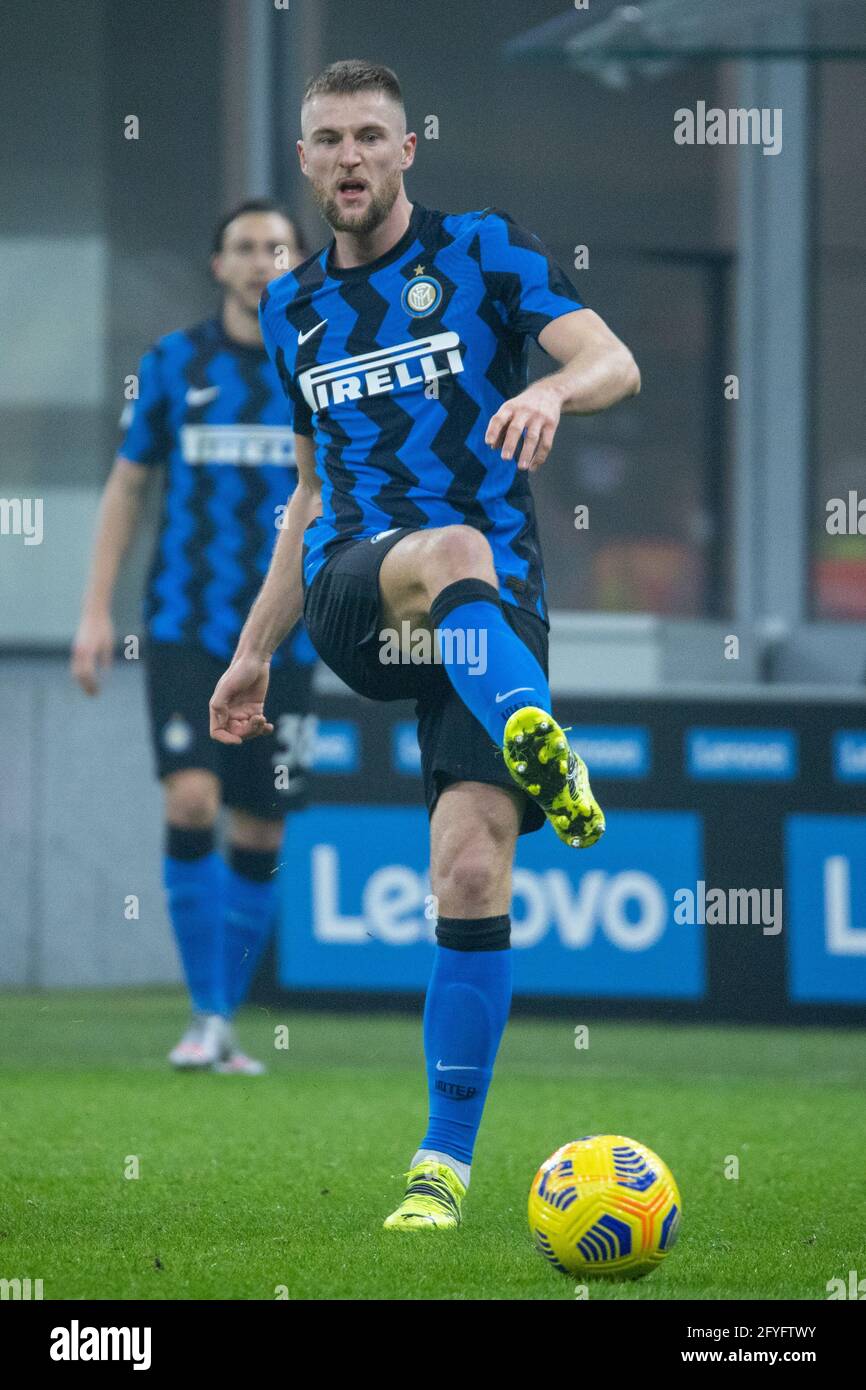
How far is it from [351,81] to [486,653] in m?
1.09

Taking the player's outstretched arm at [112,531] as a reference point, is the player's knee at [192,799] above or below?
below

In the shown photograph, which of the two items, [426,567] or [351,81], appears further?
[351,81]

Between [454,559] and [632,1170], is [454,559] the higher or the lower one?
the higher one

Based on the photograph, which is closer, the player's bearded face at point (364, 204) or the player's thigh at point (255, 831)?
the player's bearded face at point (364, 204)

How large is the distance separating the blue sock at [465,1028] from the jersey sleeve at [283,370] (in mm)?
1054

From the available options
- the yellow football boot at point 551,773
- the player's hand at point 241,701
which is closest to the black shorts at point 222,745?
the player's hand at point 241,701

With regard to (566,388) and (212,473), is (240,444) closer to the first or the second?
(212,473)

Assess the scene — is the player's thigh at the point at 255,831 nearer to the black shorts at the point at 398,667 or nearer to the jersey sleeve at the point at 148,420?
the jersey sleeve at the point at 148,420

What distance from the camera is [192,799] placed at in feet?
22.1

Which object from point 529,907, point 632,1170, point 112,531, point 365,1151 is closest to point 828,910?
point 529,907

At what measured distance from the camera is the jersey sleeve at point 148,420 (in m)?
6.86

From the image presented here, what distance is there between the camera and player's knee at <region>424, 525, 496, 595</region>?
4023mm

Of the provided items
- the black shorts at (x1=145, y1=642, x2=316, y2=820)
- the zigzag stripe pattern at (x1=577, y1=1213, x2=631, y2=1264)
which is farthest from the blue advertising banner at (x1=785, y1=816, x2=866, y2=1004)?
the zigzag stripe pattern at (x1=577, y1=1213, x2=631, y2=1264)
